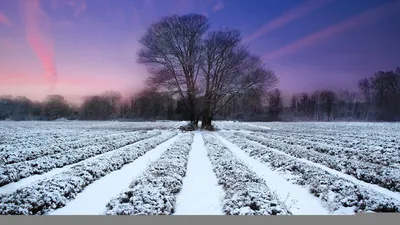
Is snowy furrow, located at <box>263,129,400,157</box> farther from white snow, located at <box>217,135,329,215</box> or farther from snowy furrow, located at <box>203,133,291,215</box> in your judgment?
snowy furrow, located at <box>203,133,291,215</box>

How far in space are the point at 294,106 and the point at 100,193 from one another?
604 centimetres

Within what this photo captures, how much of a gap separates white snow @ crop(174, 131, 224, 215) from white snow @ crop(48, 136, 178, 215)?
1.47m

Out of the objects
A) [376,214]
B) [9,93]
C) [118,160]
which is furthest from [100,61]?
[376,214]

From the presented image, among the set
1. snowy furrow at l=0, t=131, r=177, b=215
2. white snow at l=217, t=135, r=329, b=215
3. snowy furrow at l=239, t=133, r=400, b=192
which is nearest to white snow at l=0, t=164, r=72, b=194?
snowy furrow at l=0, t=131, r=177, b=215

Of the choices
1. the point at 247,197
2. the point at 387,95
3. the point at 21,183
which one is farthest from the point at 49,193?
the point at 387,95

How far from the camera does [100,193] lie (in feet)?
18.7

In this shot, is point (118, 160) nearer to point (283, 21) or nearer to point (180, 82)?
point (283, 21)

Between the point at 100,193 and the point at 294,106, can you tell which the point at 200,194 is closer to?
the point at 100,193

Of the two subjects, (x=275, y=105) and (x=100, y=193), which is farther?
(x=275, y=105)

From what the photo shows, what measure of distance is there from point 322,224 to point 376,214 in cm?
110

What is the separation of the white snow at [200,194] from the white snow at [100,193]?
1.47m

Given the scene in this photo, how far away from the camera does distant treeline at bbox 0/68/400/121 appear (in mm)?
6387

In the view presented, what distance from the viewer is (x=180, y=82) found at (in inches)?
899

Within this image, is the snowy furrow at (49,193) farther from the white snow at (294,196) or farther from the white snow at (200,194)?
the white snow at (294,196)
